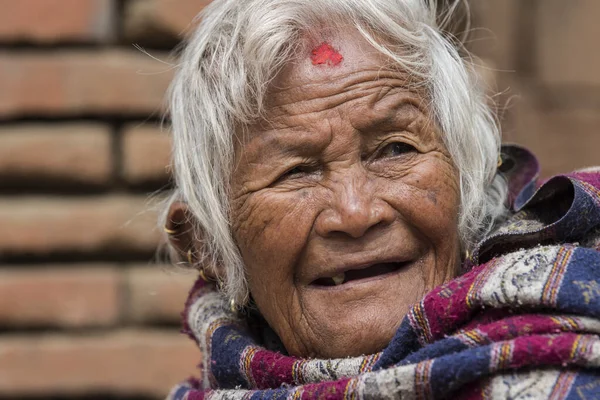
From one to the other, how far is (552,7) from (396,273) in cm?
243

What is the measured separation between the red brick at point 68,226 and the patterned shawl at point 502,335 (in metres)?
1.55

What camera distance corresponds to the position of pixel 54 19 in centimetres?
326

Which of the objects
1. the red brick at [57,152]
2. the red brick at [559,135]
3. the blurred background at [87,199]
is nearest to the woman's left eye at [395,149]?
the blurred background at [87,199]

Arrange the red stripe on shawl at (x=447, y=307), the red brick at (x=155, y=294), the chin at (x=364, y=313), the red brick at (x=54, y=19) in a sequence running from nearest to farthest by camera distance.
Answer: the red stripe on shawl at (x=447, y=307) → the chin at (x=364, y=313) → the red brick at (x=54, y=19) → the red brick at (x=155, y=294)

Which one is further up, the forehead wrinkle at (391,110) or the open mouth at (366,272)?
the forehead wrinkle at (391,110)

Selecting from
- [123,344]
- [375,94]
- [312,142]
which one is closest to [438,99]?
[375,94]

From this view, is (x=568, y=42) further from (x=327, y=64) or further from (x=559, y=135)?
(x=327, y=64)

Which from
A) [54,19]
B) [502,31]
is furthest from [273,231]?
[502,31]

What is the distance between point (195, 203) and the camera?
6.61 ft

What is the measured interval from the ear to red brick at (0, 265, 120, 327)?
3.91ft

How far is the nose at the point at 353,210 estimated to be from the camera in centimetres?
174

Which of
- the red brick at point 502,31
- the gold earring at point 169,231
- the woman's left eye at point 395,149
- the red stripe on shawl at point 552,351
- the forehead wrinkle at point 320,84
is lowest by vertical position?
the red stripe on shawl at point 552,351

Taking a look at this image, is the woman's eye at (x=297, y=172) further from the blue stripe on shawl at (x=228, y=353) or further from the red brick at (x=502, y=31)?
the red brick at (x=502, y=31)

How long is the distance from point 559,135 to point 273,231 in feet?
7.86
